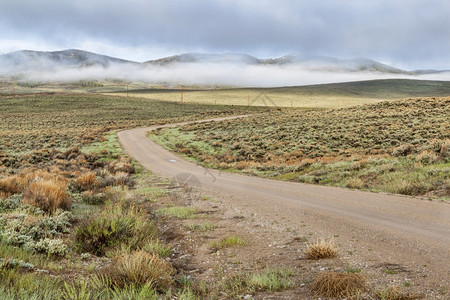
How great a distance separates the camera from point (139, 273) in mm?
4699

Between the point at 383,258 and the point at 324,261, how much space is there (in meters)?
1.12

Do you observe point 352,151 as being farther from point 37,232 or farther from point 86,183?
point 37,232

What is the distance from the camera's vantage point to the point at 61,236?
7.24 m

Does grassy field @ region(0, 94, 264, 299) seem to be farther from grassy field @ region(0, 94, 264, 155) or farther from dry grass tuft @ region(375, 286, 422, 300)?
grassy field @ region(0, 94, 264, 155)

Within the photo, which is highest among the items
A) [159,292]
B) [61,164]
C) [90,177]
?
[159,292]

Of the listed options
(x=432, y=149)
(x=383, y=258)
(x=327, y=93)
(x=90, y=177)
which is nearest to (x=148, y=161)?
(x=90, y=177)

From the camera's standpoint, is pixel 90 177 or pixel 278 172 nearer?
pixel 90 177

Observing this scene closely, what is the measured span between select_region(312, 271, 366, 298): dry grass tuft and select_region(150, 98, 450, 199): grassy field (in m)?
7.93

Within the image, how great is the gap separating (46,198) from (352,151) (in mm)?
21924

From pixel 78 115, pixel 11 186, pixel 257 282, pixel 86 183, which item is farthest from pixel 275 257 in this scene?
pixel 78 115

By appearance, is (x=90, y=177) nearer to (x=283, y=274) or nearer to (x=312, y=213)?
(x=312, y=213)

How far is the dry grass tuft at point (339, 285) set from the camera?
14.2 feet

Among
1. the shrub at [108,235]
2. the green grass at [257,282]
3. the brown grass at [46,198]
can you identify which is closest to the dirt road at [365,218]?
the green grass at [257,282]

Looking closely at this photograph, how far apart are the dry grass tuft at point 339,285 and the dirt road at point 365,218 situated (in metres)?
1.05
